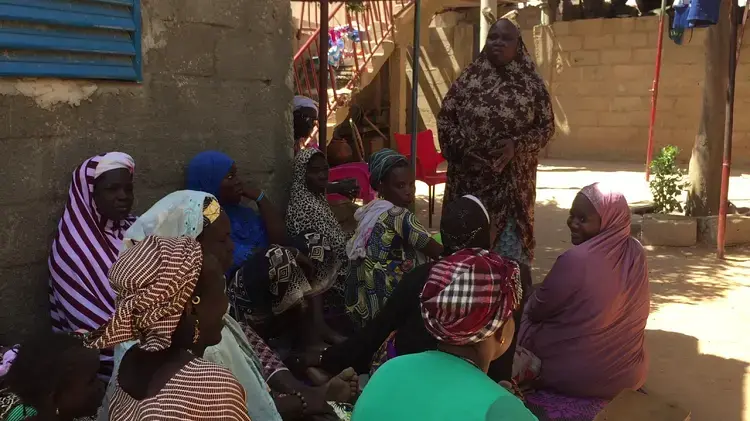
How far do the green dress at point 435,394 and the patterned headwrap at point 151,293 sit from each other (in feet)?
1.70

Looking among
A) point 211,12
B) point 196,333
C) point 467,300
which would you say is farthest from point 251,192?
point 467,300

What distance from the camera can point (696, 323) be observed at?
205 inches

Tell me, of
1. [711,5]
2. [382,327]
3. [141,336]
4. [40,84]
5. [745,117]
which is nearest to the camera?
[141,336]

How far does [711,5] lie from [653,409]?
5430 millimetres

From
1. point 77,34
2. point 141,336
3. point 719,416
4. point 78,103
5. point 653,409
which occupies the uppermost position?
point 77,34

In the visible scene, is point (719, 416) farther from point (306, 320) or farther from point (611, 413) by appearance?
point (306, 320)

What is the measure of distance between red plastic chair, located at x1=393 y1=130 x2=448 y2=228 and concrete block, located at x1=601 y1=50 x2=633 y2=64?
6.18 meters

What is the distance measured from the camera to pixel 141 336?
6.03 ft

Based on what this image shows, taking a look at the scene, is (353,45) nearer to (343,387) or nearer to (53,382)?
(343,387)

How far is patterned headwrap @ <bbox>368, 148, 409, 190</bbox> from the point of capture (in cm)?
398

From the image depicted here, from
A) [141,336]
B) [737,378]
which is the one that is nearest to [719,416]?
[737,378]

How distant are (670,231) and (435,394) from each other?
6702 millimetres

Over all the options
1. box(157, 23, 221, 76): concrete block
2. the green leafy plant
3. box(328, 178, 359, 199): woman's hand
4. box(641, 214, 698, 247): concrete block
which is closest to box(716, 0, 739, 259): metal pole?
box(641, 214, 698, 247): concrete block

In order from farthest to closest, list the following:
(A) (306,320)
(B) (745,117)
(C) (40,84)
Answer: (B) (745,117), (A) (306,320), (C) (40,84)
